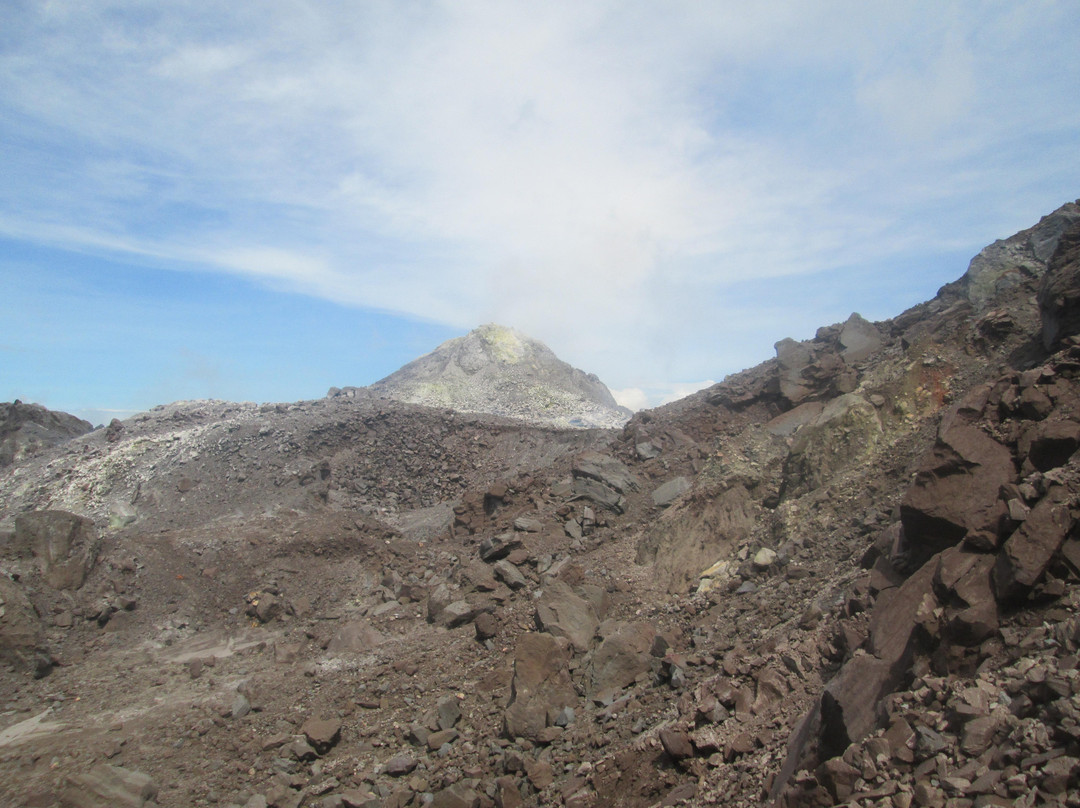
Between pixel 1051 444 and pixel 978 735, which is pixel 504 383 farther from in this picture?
pixel 978 735

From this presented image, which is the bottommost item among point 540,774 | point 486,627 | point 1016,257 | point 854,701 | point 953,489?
point 540,774

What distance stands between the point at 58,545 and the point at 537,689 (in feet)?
31.6

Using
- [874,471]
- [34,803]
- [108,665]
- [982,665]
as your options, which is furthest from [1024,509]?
[108,665]

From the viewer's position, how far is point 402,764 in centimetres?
597

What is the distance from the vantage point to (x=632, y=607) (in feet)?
26.2

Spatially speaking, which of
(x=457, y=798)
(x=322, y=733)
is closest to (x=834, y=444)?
(x=457, y=798)

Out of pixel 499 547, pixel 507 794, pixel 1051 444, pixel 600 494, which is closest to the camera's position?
pixel 1051 444

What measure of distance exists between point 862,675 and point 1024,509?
1385mm

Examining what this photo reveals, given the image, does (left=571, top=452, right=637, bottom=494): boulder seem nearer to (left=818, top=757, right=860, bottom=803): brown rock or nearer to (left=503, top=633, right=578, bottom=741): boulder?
(left=503, top=633, right=578, bottom=741): boulder

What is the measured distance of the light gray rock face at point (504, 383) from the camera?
90.1 ft

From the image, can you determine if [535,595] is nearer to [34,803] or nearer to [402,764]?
[402,764]

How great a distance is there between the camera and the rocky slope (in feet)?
11.2

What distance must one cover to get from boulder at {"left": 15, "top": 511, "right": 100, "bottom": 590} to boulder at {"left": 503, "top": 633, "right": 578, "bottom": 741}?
893cm

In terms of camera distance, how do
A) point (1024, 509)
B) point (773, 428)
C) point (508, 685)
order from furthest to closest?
point (773, 428) < point (508, 685) < point (1024, 509)
